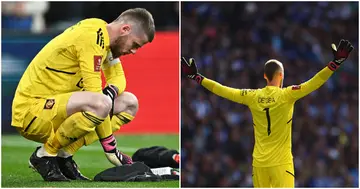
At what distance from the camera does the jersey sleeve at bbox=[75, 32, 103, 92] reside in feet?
17.5

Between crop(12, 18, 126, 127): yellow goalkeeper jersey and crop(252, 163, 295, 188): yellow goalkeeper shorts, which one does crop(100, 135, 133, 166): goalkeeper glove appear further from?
crop(252, 163, 295, 188): yellow goalkeeper shorts

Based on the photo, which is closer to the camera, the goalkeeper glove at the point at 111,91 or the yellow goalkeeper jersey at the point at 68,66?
the yellow goalkeeper jersey at the point at 68,66

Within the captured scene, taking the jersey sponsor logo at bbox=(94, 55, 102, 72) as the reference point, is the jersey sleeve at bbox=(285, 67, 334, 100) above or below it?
below

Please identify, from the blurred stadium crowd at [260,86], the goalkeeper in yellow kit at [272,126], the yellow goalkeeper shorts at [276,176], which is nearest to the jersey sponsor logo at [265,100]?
the goalkeeper in yellow kit at [272,126]

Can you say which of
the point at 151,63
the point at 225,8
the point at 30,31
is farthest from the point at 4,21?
the point at 225,8

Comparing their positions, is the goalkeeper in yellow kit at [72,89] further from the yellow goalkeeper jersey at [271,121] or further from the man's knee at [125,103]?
the yellow goalkeeper jersey at [271,121]

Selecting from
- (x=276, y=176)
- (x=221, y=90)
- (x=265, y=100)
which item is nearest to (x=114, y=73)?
(x=221, y=90)

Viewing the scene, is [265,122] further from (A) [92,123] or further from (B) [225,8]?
(B) [225,8]

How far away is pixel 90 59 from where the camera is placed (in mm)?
5348

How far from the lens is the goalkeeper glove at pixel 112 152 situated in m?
5.79

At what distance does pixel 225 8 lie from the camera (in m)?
14.2

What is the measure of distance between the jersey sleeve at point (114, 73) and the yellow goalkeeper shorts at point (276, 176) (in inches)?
46.9

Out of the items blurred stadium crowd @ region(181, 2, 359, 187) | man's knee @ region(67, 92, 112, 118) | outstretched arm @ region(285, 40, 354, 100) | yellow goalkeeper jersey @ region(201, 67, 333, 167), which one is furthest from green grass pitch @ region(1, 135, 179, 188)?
blurred stadium crowd @ region(181, 2, 359, 187)

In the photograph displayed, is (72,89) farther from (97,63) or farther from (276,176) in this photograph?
(276,176)
